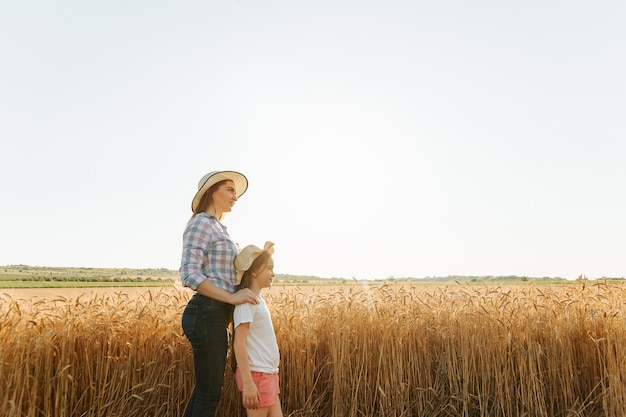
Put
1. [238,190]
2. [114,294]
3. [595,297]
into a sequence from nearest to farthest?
[238,190]
[114,294]
[595,297]

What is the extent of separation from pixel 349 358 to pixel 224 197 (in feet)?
7.06

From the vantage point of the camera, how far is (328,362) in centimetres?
476

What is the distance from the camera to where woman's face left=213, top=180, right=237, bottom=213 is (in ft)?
11.9

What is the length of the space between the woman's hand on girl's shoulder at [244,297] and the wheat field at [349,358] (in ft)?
5.12

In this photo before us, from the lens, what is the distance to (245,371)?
3.23m

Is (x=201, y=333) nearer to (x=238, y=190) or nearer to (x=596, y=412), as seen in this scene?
(x=238, y=190)

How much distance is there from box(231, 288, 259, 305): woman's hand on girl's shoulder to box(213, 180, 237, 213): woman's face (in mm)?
686

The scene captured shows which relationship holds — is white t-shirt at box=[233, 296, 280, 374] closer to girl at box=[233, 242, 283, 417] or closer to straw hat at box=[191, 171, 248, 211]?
girl at box=[233, 242, 283, 417]

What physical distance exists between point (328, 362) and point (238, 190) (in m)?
1.96

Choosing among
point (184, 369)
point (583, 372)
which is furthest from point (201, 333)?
point (583, 372)

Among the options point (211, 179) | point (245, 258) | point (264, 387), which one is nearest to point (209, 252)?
point (245, 258)

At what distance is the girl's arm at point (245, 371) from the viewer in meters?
3.22

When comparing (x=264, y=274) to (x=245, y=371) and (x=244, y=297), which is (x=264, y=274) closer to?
(x=244, y=297)

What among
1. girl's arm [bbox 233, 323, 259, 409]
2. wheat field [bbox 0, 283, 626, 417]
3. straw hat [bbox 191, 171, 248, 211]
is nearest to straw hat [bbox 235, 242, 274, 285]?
girl's arm [bbox 233, 323, 259, 409]
